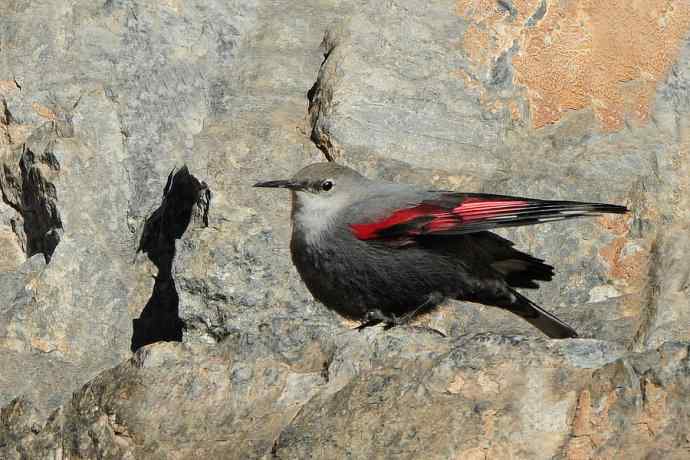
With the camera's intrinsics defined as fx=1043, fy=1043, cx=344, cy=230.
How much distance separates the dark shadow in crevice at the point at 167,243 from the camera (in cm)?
621

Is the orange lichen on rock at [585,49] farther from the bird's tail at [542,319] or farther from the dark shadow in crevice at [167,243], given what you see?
the dark shadow in crevice at [167,243]

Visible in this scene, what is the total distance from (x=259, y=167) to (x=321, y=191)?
98 cm

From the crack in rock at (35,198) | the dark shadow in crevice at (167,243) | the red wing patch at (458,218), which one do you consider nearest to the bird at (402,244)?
the red wing patch at (458,218)

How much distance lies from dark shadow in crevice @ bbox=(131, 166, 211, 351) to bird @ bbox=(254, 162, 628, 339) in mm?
985

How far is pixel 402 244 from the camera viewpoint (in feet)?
17.1

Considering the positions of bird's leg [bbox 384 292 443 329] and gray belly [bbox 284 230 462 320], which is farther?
bird's leg [bbox 384 292 443 329]

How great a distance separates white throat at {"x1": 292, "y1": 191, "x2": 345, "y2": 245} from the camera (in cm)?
529

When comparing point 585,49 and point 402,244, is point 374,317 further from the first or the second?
point 585,49

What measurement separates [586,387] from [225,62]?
4207 millimetres

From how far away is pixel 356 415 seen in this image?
13.0 feet

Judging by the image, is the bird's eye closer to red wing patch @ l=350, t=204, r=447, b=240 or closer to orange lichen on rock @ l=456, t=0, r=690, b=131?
red wing patch @ l=350, t=204, r=447, b=240

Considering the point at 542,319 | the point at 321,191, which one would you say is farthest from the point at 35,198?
the point at 542,319

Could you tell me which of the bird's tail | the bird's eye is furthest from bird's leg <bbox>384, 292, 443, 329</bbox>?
the bird's eye

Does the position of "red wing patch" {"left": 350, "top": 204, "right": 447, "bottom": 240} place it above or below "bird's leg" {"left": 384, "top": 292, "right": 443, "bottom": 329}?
above
